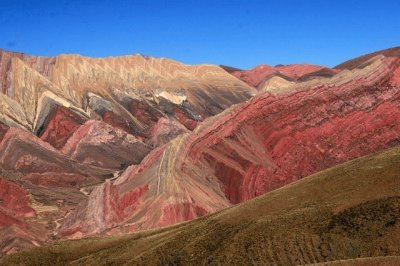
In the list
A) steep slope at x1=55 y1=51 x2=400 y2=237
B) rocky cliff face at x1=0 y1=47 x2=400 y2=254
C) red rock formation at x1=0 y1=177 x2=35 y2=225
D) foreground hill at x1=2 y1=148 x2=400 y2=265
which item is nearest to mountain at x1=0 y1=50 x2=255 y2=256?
red rock formation at x1=0 y1=177 x2=35 y2=225

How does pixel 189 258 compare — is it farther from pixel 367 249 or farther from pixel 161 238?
pixel 367 249

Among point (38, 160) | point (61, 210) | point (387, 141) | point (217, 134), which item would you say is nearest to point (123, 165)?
point (38, 160)

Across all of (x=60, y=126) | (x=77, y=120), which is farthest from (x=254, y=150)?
(x=77, y=120)

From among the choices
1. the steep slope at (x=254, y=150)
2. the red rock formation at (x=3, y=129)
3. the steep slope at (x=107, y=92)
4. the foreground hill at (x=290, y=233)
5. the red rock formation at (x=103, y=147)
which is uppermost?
the steep slope at (x=107, y=92)

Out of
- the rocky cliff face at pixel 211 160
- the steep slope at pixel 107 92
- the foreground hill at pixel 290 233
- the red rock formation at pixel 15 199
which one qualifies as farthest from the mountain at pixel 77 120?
the foreground hill at pixel 290 233

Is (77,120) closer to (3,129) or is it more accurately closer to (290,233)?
(3,129)

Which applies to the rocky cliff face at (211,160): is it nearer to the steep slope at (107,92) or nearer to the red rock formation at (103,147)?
the red rock formation at (103,147)

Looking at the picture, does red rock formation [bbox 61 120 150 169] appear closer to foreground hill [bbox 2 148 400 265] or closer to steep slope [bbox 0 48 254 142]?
steep slope [bbox 0 48 254 142]
